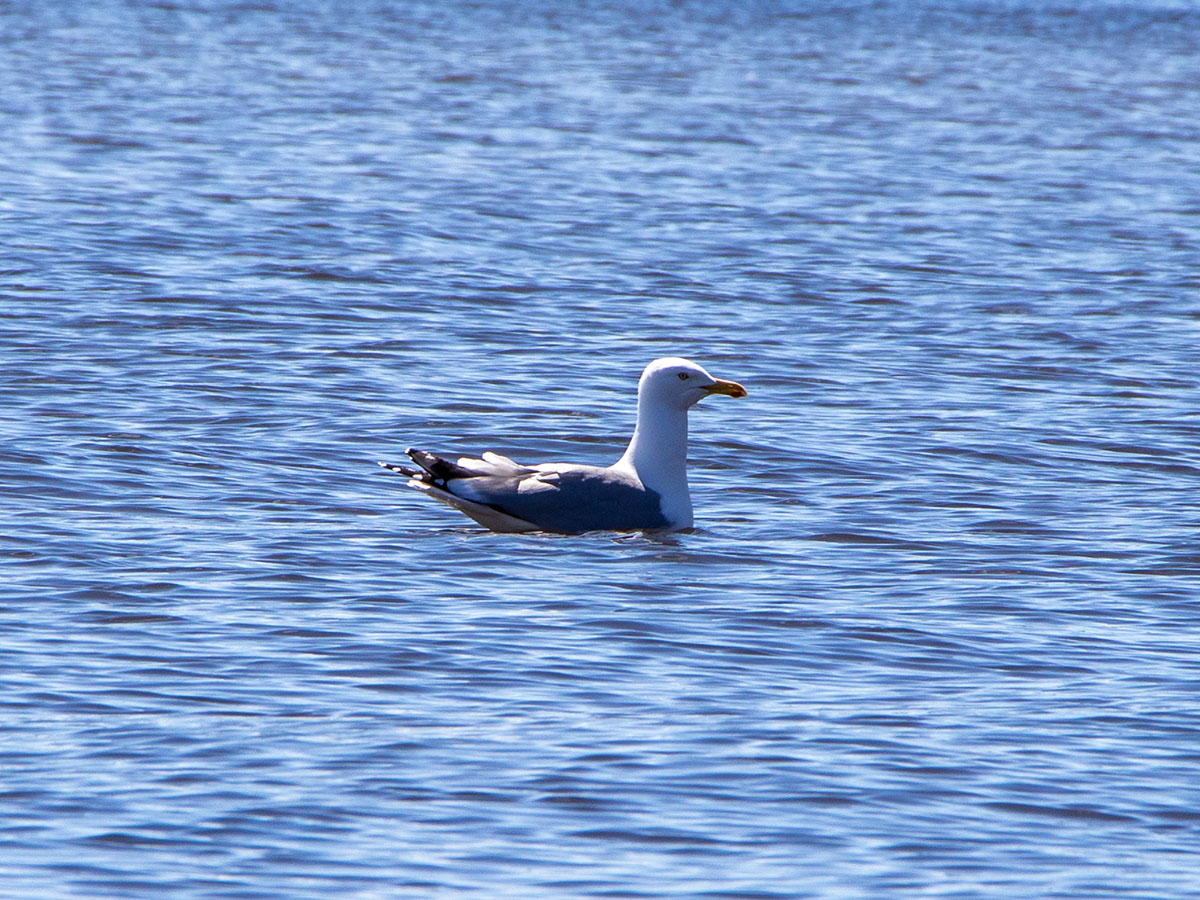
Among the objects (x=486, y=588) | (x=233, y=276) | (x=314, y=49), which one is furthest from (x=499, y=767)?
(x=314, y=49)

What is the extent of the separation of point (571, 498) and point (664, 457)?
73cm

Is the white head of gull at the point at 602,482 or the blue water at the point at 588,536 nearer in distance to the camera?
the blue water at the point at 588,536

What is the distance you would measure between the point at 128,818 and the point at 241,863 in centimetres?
60

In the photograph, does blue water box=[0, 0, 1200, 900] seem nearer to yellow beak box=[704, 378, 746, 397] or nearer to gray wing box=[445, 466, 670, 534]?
gray wing box=[445, 466, 670, 534]

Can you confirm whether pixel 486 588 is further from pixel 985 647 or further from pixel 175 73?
pixel 175 73

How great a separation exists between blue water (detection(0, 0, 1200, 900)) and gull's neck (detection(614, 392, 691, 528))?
245mm

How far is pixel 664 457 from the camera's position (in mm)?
13281

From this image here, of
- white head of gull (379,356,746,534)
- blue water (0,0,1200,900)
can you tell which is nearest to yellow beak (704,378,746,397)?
white head of gull (379,356,746,534)

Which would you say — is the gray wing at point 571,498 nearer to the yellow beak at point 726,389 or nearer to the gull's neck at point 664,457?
the gull's neck at point 664,457

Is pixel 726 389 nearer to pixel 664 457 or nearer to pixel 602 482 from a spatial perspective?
pixel 664 457

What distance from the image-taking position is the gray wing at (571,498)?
12750mm

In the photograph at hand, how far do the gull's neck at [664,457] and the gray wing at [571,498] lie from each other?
9cm

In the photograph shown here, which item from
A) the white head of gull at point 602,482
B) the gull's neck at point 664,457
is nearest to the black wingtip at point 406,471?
the white head of gull at point 602,482

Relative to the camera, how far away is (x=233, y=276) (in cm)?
2186
